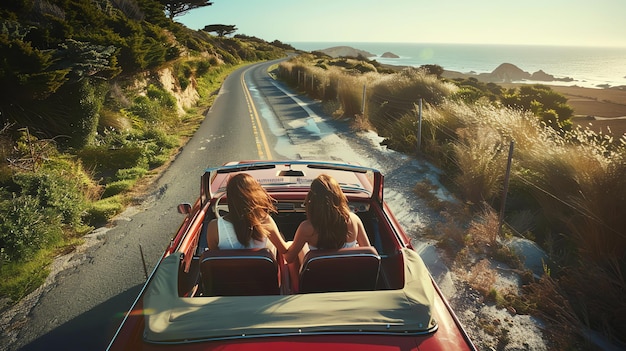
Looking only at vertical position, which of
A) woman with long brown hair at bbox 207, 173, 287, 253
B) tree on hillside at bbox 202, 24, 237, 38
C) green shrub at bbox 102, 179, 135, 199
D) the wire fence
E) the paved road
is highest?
tree on hillside at bbox 202, 24, 237, 38

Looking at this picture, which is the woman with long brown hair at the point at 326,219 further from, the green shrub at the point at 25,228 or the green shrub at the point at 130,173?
the green shrub at the point at 130,173

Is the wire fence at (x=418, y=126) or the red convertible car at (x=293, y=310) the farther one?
the wire fence at (x=418, y=126)

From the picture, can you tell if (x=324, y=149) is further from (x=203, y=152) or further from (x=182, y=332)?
(x=182, y=332)

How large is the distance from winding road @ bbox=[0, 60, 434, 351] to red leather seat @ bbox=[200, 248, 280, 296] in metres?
1.82

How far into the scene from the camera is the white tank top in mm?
3027

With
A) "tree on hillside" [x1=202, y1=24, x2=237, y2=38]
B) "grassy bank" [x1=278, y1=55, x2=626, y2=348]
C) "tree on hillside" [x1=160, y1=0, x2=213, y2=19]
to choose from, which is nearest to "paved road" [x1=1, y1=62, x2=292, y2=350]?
"grassy bank" [x1=278, y1=55, x2=626, y2=348]

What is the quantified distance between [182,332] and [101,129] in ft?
37.0

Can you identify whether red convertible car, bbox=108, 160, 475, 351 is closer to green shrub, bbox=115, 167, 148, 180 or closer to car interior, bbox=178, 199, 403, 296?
car interior, bbox=178, 199, 403, 296

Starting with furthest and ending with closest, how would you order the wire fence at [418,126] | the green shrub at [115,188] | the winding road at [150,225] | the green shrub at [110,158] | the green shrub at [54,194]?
the green shrub at [110,158] < the green shrub at [115,188] < the green shrub at [54,194] < the wire fence at [418,126] < the winding road at [150,225]

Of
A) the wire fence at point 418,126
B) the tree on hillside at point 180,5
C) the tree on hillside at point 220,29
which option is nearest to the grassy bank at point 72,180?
the wire fence at point 418,126

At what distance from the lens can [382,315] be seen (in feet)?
7.44

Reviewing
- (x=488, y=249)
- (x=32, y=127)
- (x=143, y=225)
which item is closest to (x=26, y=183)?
(x=143, y=225)

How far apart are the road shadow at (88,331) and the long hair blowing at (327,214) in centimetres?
251

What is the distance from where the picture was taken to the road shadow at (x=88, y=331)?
3850 millimetres
